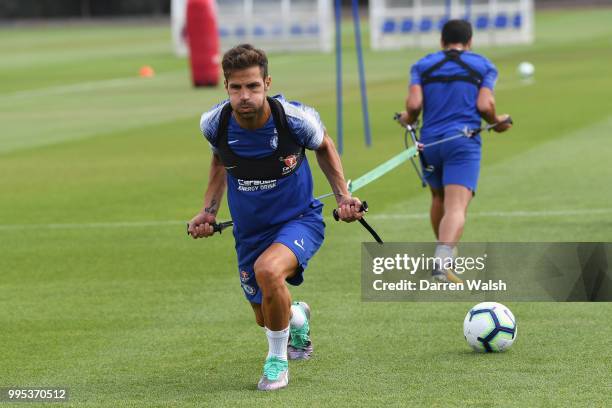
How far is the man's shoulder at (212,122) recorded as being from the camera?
24.7 ft

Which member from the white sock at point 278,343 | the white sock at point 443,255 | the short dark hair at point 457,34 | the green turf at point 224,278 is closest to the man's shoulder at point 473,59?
the short dark hair at point 457,34

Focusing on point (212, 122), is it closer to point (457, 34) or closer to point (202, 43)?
point (457, 34)

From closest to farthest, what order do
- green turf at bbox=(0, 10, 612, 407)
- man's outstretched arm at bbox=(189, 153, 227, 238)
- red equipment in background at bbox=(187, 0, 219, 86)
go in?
green turf at bbox=(0, 10, 612, 407) < man's outstretched arm at bbox=(189, 153, 227, 238) < red equipment in background at bbox=(187, 0, 219, 86)

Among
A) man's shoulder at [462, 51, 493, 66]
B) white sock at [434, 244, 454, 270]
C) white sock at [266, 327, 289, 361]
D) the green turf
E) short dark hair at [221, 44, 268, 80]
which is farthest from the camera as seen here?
man's shoulder at [462, 51, 493, 66]

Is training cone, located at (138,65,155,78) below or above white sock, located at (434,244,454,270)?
below

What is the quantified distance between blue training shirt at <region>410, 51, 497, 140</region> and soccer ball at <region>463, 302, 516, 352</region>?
9.51ft

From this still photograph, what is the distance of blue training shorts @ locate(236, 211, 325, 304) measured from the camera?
7523 mm

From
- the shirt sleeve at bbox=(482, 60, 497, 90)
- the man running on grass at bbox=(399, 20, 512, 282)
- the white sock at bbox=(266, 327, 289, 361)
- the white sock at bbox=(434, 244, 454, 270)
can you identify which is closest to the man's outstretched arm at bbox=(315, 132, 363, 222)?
the white sock at bbox=(266, 327, 289, 361)

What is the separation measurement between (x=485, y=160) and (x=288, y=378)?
11870mm

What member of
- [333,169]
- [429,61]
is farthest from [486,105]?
[333,169]

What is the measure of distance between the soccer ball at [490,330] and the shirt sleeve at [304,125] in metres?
1.61

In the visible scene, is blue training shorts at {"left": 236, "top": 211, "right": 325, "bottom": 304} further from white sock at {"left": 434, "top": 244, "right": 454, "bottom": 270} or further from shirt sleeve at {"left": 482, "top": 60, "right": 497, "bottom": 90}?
shirt sleeve at {"left": 482, "top": 60, "right": 497, "bottom": 90}

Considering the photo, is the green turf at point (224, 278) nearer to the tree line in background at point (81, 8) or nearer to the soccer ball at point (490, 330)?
the soccer ball at point (490, 330)

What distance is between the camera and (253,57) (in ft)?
23.7
